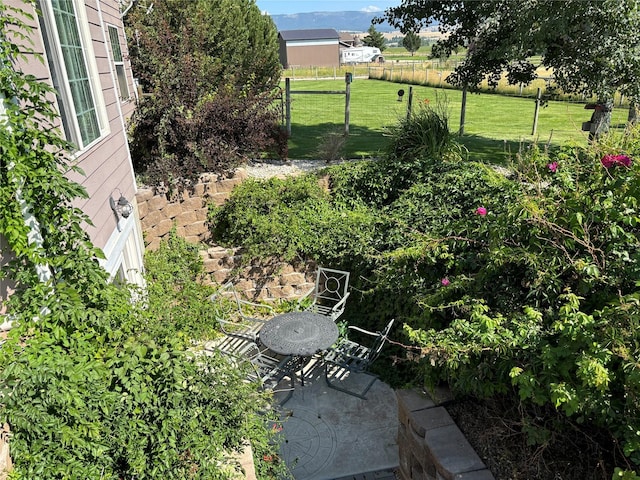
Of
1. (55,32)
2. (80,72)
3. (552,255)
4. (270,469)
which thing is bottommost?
(270,469)

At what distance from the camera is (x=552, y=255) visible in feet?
10.1

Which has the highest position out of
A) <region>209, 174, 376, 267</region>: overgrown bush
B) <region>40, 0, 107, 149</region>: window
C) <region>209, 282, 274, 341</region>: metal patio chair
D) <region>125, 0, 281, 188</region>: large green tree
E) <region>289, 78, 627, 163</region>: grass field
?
<region>40, 0, 107, 149</region>: window

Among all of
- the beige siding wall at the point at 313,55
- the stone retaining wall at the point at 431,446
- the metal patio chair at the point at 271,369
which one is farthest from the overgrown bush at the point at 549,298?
the beige siding wall at the point at 313,55

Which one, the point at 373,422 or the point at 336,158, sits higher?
the point at 336,158

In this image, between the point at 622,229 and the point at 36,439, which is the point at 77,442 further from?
the point at 622,229

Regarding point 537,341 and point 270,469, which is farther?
point 270,469

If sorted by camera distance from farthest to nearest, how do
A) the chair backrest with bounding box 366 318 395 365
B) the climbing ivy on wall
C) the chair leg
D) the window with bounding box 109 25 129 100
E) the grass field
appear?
the grass field
the window with bounding box 109 25 129 100
the chair leg
the chair backrest with bounding box 366 318 395 365
the climbing ivy on wall

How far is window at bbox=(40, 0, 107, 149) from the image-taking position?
12.1 ft

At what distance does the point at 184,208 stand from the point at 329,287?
2.63 metres

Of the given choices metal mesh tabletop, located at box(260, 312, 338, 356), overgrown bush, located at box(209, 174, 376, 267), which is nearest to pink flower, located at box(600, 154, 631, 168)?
metal mesh tabletop, located at box(260, 312, 338, 356)

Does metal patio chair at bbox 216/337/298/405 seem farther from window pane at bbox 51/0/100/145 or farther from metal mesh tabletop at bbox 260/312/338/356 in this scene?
window pane at bbox 51/0/100/145

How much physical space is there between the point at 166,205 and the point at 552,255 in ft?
18.1

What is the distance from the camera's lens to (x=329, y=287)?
6406mm

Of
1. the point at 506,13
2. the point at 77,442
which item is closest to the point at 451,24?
the point at 506,13
